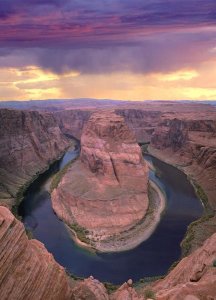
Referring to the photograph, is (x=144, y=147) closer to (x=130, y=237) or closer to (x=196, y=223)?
(x=196, y=223)

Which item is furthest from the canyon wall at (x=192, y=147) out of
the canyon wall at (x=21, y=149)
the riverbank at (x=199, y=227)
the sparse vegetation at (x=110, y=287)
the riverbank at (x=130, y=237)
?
the canyon wall at (x=21, y=149)

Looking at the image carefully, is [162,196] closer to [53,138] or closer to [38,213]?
[38,213]

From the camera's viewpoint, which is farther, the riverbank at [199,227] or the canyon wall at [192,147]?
the canyon wall at [192,147]

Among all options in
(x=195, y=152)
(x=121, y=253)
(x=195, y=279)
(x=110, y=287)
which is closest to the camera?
(x=195, y=279)

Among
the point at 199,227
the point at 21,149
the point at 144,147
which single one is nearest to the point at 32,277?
the point at 199,227

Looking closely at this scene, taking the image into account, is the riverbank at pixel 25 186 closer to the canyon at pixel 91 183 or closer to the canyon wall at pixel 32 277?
the canyon at pixel 91 183

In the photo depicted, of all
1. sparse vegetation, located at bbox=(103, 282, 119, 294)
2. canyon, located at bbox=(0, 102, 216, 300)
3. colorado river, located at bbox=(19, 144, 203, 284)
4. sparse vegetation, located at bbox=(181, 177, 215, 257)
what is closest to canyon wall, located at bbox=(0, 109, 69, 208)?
canyon, located at bbox=(0, 102, 216, 300)

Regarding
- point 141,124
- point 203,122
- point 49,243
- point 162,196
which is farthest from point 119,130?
point 141,124
